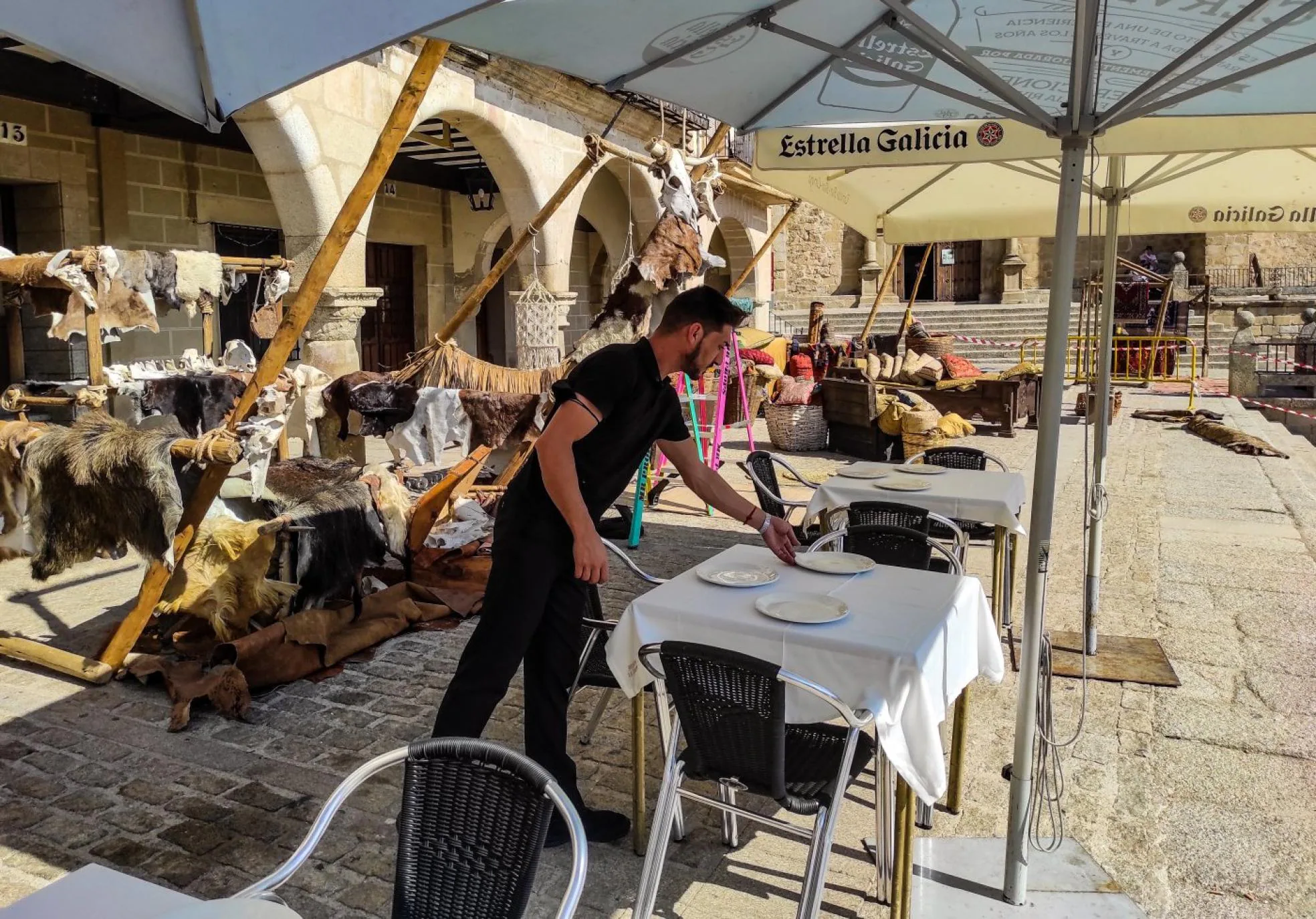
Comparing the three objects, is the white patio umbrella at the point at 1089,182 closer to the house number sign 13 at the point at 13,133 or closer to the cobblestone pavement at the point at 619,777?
the cobblestone pavement at the point at 619,777

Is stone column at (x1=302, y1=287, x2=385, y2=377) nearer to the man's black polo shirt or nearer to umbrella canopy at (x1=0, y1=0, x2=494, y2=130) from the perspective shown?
the man's black polo shirt

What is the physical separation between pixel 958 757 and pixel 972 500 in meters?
1.42

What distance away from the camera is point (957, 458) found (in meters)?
5.52

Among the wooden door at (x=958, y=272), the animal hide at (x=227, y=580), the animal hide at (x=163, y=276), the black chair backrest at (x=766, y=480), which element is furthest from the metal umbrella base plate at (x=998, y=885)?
the wooden door at (x=958, y=272)

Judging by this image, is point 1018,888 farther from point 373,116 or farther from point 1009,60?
point 373,116

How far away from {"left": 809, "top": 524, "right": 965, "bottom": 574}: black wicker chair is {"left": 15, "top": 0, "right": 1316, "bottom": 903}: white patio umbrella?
3.07 feet

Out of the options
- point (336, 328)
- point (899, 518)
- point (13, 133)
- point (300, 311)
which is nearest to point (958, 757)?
point (899, 518)

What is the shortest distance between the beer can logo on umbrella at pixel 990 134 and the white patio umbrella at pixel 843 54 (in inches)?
20.1

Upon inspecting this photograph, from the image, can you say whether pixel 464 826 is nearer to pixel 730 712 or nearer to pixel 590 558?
pixel 730 712

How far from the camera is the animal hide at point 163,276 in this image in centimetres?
611

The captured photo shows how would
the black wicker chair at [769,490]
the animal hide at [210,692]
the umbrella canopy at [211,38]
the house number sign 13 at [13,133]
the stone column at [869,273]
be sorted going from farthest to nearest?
1. the stone column at [869,273]
2. the house number sign 13 at [13,133]
3. the black wicker chair at [769,490]
4. the animal hide at [210,692]
5. the umbrella canopy at [211,38]

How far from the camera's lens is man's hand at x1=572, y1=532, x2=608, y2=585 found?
110 inches

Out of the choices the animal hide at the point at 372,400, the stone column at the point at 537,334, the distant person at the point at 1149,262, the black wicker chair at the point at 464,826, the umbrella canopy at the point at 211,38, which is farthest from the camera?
the distant person at the point at 1149,262

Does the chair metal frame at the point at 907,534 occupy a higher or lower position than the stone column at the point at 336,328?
lower
